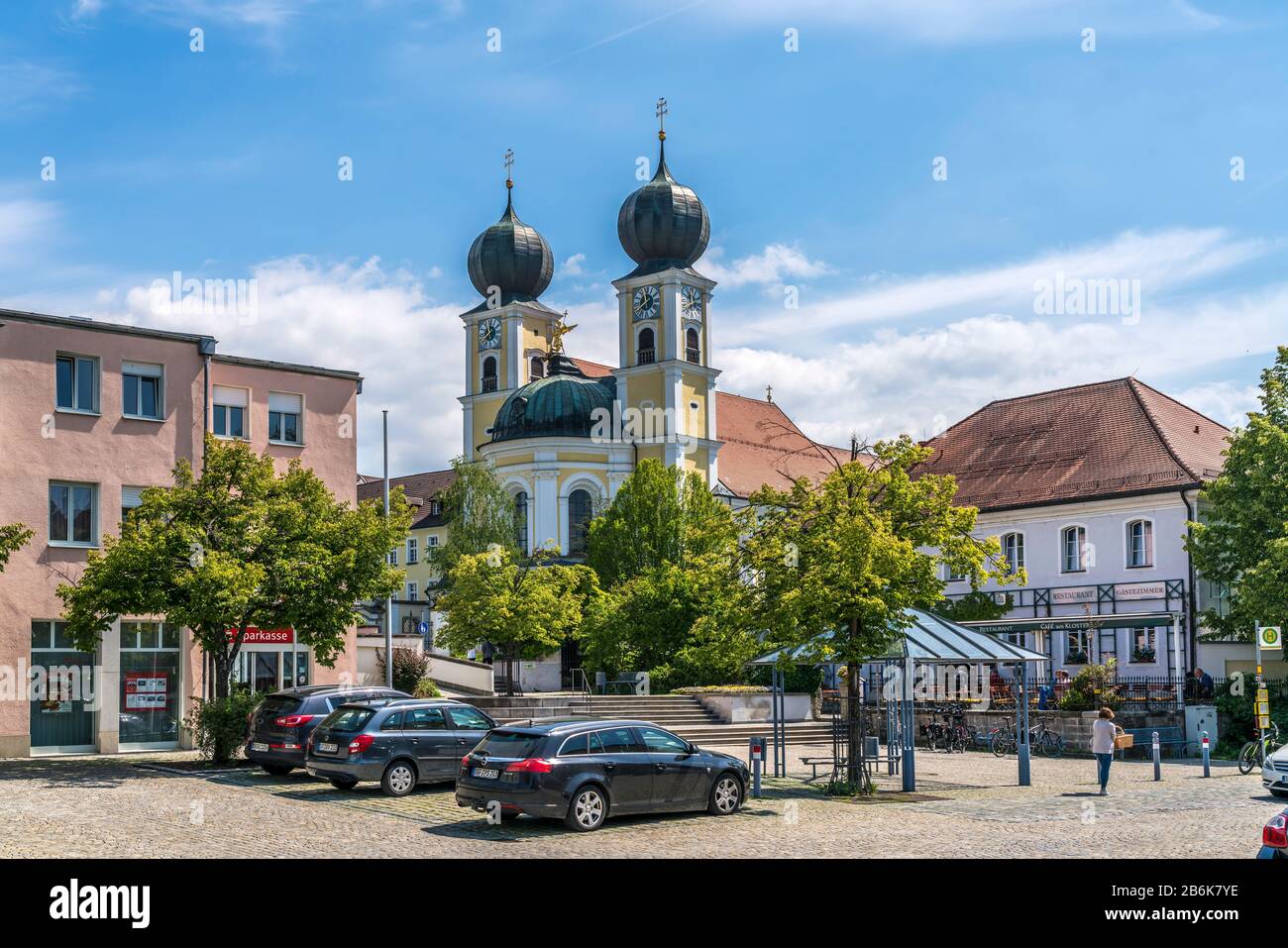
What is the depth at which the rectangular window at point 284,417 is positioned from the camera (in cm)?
3522

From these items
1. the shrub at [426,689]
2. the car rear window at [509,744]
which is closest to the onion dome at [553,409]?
the shrub at [426,689]

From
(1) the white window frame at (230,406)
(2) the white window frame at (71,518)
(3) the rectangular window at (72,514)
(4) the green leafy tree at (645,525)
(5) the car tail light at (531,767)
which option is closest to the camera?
(5) the car tail light at (531,767)

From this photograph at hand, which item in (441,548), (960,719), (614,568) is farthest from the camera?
(441,548)

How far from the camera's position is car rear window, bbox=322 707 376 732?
22.3 meters

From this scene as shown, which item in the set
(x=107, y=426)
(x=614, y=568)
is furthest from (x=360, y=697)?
(x=614, y=568)

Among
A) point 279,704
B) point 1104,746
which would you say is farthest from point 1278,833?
point 279,704

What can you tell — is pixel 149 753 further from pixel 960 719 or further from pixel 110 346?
pixel 960 719

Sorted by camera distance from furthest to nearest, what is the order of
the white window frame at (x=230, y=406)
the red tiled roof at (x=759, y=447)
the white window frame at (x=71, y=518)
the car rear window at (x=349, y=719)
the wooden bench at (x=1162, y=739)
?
the red tiled roof at (x=759, y=447) → the wooden bench at (x=1162, y=739) → the white window frame at (x=230, y=406) → the white window frame at (x=71, y=518) → the car rear window at (x=349, y=719)

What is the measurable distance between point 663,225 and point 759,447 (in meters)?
16.1

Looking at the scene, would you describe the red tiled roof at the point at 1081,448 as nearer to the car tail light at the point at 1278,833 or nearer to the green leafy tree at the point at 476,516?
the green leafy tree at the point at 476,516

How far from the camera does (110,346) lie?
1267 inches

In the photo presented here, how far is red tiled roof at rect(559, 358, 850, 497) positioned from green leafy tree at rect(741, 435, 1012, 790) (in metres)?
58.7

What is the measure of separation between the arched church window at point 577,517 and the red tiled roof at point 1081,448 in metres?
22.6

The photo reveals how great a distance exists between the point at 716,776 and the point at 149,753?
16317 millimetres
